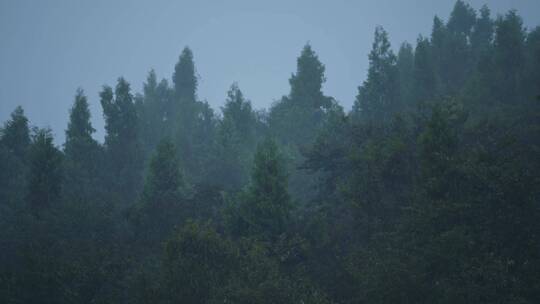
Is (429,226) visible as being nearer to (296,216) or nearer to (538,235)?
(538,235)

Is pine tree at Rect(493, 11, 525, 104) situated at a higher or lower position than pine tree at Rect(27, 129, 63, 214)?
higher

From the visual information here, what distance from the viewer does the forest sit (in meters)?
16.6

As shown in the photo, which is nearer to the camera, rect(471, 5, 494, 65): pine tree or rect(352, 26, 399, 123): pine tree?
rect(352, 26, 399, 123): pine tree

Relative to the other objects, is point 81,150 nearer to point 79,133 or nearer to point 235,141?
point 79,133

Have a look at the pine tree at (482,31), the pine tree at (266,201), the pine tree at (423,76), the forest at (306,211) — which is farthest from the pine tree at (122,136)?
the pine tree at (482,31)

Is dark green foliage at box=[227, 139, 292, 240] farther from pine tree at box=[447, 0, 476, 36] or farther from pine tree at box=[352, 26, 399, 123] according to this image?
pine tree at box=[447, 0, 476, 36]

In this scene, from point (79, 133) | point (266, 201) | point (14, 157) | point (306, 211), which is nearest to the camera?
point (266, 201)

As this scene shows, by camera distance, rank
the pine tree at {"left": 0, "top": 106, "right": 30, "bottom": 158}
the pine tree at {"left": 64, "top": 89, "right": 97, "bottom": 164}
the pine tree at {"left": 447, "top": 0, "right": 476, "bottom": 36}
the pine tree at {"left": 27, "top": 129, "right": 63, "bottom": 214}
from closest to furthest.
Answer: the pine tree at {"left": 27, "top": 129, "right": 63, "bottom": 214}, the pine tree at {"left": 0, "top": 106, "right": 30, "bottom": 158}, the pine tree at {"left": 64, "top": 89, "right": 97, "bottom": 164}, the pine tree at {"left": 447, "top": 0, "right": 476, "bottom": 36}

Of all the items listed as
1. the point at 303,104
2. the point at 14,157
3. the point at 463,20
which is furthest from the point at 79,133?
the point at 463,20

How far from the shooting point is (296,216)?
25656 mm

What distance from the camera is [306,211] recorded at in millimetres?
27547

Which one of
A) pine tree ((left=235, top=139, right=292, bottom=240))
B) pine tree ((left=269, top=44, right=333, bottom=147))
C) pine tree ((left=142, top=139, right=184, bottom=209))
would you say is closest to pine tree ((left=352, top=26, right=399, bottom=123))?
pine tree ((left=269, top=44, right=333, bottom=147))

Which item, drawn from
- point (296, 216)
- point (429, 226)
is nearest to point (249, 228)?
point (296, 216)

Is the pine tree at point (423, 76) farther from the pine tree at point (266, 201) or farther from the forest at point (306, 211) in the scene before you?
the pine tree at point (266, 201)
